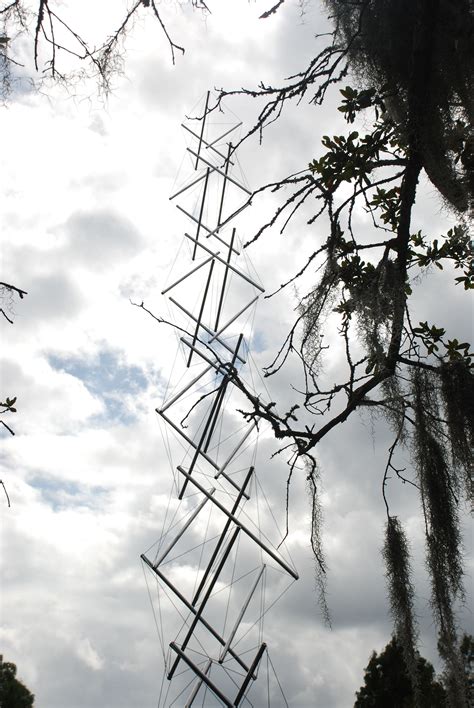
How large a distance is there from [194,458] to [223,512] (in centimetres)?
43

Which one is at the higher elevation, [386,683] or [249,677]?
[386,683]

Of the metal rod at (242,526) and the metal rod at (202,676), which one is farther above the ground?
the metal rod at (242,526)

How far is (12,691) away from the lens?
26.7m

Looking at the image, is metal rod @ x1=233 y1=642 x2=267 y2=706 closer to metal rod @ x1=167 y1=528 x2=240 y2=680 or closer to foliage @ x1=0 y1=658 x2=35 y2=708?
metal rod @ x1=167 y1=528 x2=240 y2=680

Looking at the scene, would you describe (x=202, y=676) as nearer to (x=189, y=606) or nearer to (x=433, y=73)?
(x=189, y=606)

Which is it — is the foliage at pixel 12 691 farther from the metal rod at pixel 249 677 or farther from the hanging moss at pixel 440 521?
the hanging moss at pixel 440 521

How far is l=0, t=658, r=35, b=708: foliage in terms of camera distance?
26.2 meters

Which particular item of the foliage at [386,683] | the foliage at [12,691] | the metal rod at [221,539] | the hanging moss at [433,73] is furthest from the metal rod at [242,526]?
the foliage at [12,691]

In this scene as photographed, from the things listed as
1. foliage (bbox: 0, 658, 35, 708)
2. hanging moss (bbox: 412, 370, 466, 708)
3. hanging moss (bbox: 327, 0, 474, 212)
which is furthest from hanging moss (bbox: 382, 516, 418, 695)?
foliage (bbox: 0, 658, 35, 708)

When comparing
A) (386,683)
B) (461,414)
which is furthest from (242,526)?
(386,683)

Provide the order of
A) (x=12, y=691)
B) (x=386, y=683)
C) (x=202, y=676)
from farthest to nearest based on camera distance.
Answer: (x=12, y=691) → (x=386, y=683) → (x=202, y=676)

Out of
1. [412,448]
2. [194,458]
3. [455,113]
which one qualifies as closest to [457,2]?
[455,113]

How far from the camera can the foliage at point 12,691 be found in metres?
26.2

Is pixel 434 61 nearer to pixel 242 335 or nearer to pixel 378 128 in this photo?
pixel 378 128
